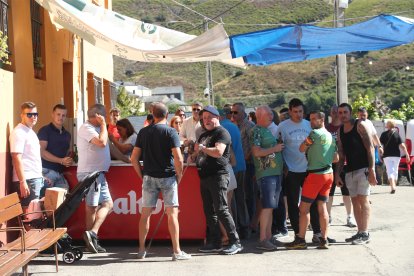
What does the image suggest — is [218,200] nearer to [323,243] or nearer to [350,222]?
[323,243]

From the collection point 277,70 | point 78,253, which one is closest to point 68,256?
point 78,253

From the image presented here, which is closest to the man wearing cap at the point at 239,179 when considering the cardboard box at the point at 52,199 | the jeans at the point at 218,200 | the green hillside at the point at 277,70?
the jeans at the point at 218,200

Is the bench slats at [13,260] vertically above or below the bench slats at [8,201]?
below

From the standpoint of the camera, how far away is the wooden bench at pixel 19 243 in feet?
23.1

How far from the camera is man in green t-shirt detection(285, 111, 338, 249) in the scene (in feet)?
32.3

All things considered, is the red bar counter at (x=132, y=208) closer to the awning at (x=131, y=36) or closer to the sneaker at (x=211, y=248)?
the sneaker at (x=211, y=248)

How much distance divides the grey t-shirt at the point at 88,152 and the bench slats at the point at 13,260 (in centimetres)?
252

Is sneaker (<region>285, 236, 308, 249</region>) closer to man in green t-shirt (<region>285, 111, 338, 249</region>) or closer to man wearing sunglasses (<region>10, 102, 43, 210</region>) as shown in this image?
man in green t-shirt (<region>285, 111, 338, 249</region>)

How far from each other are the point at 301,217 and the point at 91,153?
2.90 metres

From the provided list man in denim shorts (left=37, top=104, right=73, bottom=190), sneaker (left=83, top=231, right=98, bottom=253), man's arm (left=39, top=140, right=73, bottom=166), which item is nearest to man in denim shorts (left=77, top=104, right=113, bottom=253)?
sneaker (left=83, top=231, right=98, bottom=253)

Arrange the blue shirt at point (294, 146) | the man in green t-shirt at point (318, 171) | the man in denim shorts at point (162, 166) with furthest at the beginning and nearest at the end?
the blue shirt at point (294, 146)
the man in green t-shirt at point (318, 171)
the man in denim shorts at point (162, 166)

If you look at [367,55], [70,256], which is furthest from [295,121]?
[367,55]

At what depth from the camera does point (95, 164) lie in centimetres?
1001

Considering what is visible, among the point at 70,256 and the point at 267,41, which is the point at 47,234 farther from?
the point at 267,41
